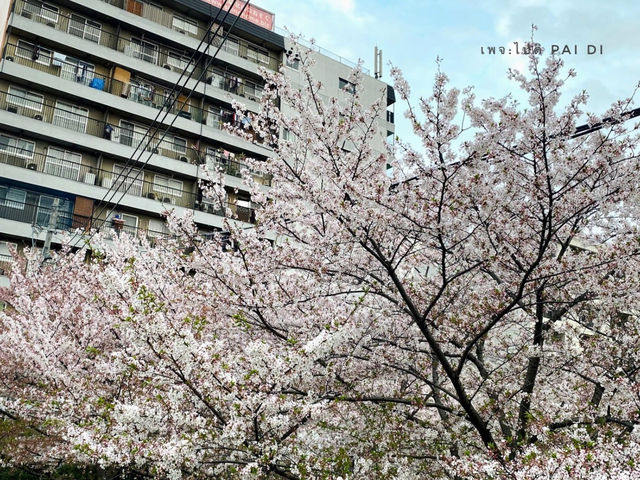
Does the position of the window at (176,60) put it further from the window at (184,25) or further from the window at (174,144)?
the window at (174,144)

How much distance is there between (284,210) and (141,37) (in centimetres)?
2586

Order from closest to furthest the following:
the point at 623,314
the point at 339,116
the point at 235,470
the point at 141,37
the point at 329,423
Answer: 1. the point at 235,470
2. the point at 329,423
3. the point at 339,116
4. the point at 623,314
5. the point at 141,37

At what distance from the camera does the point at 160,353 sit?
5215 millimetres

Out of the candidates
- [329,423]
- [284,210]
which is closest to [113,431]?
[329,423]

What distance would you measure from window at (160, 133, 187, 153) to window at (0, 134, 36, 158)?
6.60 m

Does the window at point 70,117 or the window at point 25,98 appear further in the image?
the window at point 70,117

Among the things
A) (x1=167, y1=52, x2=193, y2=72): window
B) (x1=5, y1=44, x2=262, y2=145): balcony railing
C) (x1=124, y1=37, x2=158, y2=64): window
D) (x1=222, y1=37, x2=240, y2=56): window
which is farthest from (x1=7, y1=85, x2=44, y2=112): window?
(x1=222, y1=37, x2=240, y2=56): window

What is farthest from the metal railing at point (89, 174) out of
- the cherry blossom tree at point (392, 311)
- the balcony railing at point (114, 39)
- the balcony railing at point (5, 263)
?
the cherry blossom tree at point (392, 311)

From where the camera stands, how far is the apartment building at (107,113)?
24.1 metres

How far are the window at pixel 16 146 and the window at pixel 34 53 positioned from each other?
Result: 411 cm

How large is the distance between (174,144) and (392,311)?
24807 mm

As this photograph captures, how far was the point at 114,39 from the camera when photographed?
2789 centimetres

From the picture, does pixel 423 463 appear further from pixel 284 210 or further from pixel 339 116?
pixel 339 116

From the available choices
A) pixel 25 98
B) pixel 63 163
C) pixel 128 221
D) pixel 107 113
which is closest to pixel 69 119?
pixel 107 113
